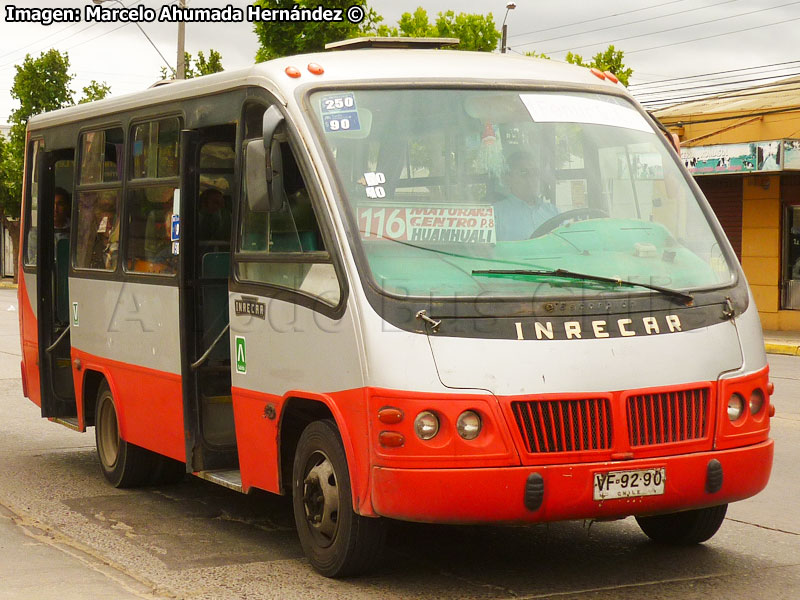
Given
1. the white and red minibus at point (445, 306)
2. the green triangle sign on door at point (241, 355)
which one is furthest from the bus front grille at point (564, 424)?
the green triangle sign on door at point (241, 355)

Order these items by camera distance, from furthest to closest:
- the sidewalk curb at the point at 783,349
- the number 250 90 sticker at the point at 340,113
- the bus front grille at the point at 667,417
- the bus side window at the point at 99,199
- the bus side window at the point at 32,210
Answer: the sidewalk curb at the point at 783,349 < the bus side window at the point at 32,210 < the bus side window at the point at 99,199 < the number 250 90 sticker at the point at 340,113 < the bus front grille at the point at 667,417

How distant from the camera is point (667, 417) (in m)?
5.48

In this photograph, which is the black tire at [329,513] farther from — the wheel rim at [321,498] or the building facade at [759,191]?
the building facade at [759,191]

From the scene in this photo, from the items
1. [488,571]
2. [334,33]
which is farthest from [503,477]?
[334,33]

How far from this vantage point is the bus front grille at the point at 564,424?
5.25m

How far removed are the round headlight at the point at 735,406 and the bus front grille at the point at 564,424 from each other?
663mm

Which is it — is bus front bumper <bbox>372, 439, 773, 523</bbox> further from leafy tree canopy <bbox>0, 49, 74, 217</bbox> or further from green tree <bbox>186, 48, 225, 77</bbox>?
leafy tree canopy <bbox>0, 49, 74, 217</bbox>

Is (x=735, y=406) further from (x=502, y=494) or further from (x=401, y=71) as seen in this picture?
(x=401, y=71)

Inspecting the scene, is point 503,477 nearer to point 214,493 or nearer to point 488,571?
point 488,571

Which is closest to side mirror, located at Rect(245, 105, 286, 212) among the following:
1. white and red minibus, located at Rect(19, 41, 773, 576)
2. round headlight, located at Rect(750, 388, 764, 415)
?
white and red minibus, located at Rect(19, 41, 773, 576)

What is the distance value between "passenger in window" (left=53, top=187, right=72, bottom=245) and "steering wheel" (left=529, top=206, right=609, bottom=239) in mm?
4958

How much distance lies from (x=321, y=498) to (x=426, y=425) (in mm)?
862

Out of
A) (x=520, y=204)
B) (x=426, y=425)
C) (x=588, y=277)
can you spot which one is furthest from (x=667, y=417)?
(x=520, y=204)

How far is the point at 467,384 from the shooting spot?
5242 millimetres
